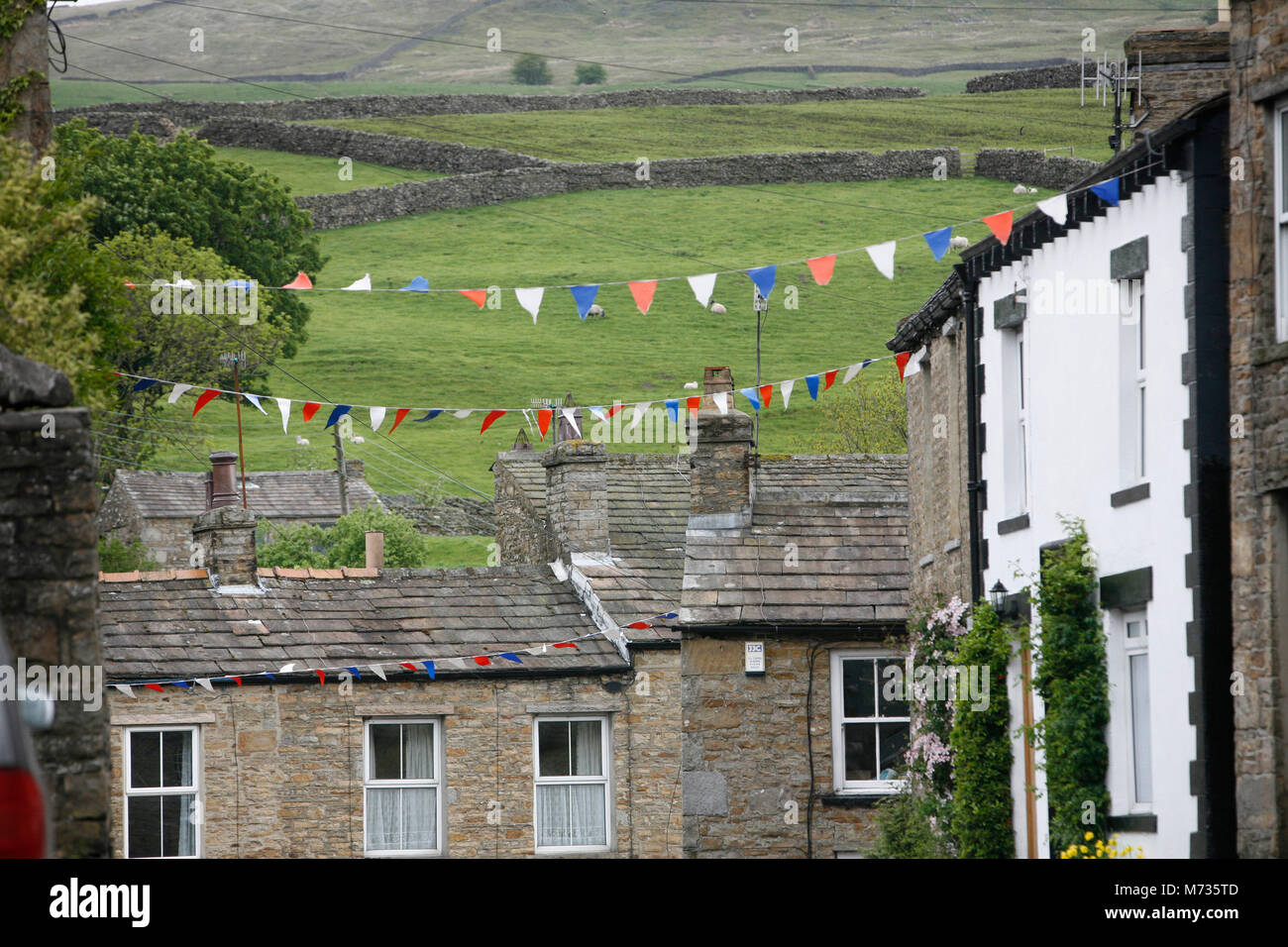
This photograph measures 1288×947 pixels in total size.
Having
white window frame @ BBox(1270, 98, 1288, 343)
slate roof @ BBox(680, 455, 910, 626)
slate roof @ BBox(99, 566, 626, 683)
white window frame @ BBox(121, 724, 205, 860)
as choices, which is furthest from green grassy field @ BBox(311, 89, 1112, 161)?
white window frame @ BBox(1270, 98, 1288, 343)

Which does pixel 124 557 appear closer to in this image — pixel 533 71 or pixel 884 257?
pixel 884 257

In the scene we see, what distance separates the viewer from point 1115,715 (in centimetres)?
1232

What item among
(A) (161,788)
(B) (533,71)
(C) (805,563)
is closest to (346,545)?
(A) (161,788)

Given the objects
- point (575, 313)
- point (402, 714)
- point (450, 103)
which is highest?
point (450, 103)

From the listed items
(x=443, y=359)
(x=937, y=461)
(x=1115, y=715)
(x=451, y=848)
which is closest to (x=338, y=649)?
(x=451, y=848)

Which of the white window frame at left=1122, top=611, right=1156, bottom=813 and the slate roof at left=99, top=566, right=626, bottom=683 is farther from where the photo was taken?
the slate roof at left=99, top=566, right=626, bottom=683

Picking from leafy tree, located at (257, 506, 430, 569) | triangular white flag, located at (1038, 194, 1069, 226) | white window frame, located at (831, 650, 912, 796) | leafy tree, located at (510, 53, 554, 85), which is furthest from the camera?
leafy tree, located at (510, 53, 554, 85)

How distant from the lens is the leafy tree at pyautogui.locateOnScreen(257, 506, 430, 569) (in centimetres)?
3644

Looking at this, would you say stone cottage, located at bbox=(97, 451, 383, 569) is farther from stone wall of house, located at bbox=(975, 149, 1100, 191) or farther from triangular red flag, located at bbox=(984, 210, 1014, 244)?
stone wall of house, located at bbox=(975, 149, 1100, 191)

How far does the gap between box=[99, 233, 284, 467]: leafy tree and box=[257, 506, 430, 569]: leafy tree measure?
7.37m

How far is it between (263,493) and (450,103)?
53604mm

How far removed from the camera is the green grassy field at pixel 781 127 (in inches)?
3182

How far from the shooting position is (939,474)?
1703 centimetres

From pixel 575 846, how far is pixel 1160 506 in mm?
10706
